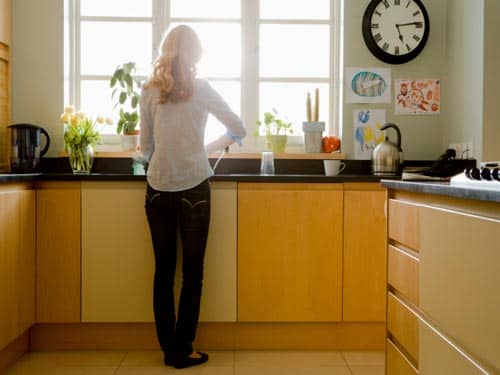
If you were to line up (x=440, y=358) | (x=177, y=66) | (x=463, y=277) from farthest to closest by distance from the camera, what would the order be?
(x=177, y=66) → (x=440, y=358) → (x=463, y=277)

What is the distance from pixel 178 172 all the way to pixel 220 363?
3.05 feet

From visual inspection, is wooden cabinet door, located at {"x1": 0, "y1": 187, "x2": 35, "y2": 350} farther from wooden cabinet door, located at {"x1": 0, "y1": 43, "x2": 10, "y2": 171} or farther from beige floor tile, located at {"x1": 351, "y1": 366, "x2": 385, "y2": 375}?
beige floor tile, located at {"x1": 351, "y1": 366, "x2": 385, "y2": 375}

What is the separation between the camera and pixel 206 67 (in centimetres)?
355

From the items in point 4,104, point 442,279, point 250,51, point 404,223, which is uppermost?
point 250,51

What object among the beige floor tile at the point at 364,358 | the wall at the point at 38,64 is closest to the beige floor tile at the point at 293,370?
the beige floor tile at the point at 364,358

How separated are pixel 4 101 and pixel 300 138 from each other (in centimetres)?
181

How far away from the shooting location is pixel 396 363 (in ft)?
6.10

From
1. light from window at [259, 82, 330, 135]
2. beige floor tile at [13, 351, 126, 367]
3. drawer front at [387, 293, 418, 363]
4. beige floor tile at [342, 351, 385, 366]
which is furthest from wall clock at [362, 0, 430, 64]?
beige floor tile at [13, 351, 126, 367]

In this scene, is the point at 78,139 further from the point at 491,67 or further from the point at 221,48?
the point at 491,67

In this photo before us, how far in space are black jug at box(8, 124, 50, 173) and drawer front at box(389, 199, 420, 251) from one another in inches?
80.2

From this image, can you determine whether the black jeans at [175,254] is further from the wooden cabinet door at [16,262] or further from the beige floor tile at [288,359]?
the wooden cabinet door at [16,262]

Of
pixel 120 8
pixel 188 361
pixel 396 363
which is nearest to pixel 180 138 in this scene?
pixel 188 361

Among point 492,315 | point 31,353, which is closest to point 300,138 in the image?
point 31,353

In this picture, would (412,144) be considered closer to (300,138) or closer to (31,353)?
(300,138)
